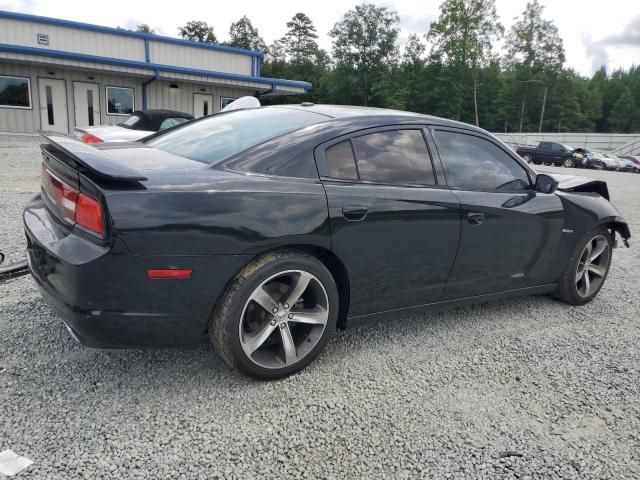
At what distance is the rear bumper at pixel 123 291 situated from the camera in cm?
209

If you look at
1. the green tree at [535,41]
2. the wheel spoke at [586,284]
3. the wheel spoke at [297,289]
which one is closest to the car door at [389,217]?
the wheel spoke at [297,289]

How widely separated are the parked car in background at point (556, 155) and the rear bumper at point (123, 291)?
32.4 meters

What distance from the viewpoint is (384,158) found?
2.89 meters

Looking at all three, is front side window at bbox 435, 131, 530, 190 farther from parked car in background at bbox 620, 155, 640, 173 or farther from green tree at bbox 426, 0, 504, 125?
green tree at bbox 426, 0, 504, 125

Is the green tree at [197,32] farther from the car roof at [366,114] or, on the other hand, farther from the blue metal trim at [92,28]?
the car roof at [366,114]

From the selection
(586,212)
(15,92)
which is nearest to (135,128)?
(586,212)

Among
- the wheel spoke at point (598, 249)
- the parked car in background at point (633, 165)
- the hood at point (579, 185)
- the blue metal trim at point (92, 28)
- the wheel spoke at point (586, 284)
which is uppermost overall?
the blue metal trim at point (92, 28)

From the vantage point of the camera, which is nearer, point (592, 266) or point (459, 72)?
point (592, 266)

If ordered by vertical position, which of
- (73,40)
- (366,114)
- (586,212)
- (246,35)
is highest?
(246,35)

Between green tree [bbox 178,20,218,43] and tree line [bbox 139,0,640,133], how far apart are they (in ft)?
1.31

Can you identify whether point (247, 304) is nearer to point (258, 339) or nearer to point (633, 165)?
point (258, 339)

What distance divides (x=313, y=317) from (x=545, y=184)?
2097 millimetres

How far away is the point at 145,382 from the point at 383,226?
1.51 meters

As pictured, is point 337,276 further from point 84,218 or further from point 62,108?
point 62,108
